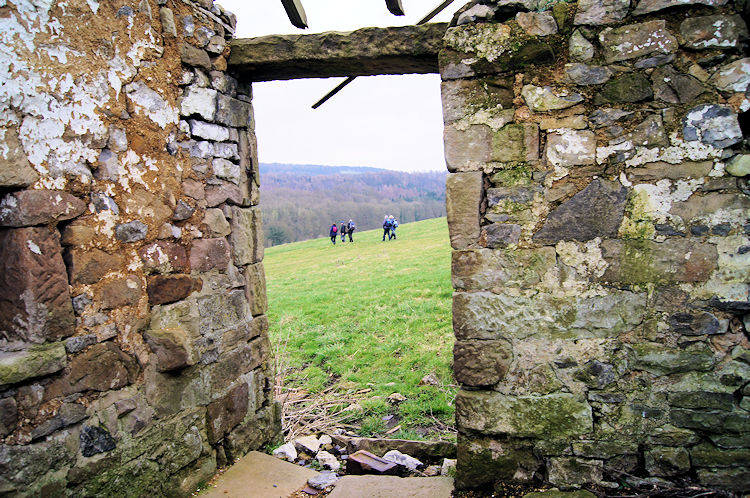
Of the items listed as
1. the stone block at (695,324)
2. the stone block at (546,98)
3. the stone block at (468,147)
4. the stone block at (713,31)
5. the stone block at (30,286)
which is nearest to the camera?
the stone block at (30,286)

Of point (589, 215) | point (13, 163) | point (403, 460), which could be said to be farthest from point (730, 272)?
point (13, 163)

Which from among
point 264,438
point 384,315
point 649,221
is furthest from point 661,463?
point 384,315

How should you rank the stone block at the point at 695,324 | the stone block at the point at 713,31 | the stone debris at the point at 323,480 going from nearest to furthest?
the stone block at the point at 713,31
the stone block at the point at 695,324
the stone debris at the point at 323,480

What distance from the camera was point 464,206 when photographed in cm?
285

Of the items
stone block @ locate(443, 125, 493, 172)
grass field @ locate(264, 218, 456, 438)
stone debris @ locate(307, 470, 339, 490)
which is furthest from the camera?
grass field @ locate(264, 218, 456, 438)

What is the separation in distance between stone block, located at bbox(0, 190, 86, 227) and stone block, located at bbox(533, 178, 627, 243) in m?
2.52

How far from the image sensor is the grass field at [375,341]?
494cm

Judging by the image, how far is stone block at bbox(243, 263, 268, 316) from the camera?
3.86 metres

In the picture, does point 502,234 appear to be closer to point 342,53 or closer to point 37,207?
point 342,53

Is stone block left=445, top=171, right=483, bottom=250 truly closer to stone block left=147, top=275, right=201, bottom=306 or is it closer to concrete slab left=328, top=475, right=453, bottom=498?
concrete slab left=328, top=475, right=453, bottom=498

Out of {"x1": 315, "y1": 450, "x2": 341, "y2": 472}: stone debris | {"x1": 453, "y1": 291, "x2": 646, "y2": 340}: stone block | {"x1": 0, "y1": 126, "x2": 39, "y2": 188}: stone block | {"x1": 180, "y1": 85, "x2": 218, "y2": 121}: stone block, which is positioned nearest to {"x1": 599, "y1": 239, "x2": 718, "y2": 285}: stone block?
{"x1": 453, "y1": 291, "x2": 646, "y2": 340}: stone block

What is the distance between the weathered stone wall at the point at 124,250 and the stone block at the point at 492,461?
5.64 ft

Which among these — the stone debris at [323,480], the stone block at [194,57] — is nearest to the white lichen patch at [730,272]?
the stone debris at [323,480]

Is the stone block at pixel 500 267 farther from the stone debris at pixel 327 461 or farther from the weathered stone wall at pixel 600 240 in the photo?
the stone debris at pixel 327 461
